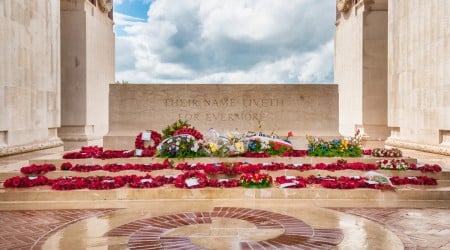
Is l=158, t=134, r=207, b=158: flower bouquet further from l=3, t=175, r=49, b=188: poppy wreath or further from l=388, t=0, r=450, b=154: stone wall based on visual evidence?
l=388, t=0, r=450, b=154: stone wall

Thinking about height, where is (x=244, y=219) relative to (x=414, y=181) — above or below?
below

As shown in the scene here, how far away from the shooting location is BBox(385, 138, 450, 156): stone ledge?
13695 millimetres

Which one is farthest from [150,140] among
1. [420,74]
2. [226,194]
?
[420,74]

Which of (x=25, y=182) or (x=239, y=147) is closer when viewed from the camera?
(x=25, y=182)

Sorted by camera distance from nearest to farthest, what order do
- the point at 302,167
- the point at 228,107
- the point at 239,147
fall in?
the point at 302,167 → the point at 239,147 → the point at 228,107

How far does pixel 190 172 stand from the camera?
29.6 ft

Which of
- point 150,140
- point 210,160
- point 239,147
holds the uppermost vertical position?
point 150,140

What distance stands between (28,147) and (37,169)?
554 centimetres

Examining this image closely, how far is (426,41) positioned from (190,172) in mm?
11680

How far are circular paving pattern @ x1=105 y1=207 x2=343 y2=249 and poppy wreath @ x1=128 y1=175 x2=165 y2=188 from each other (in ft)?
5.81

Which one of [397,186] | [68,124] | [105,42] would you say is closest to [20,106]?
[68,124]

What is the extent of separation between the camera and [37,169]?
9516 millimetres

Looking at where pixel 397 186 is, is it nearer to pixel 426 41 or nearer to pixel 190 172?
pixel 190 172

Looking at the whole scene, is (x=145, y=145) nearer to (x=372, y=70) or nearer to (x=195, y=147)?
(x=195, y=147)
